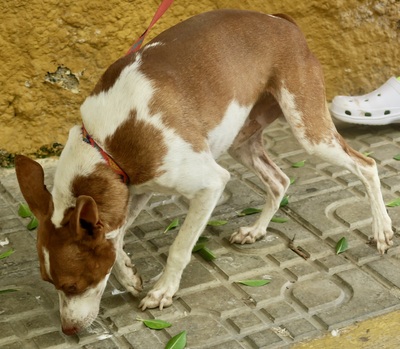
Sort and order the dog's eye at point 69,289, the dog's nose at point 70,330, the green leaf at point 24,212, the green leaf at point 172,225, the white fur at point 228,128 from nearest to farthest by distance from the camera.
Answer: the dog's eye at point 69,289 → the dog's nose at point 70,330 → the white fur at point 228,128 → the green leaf at point 172,225 → the green leaf at point 24,212

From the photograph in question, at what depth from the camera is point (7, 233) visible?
5445mm

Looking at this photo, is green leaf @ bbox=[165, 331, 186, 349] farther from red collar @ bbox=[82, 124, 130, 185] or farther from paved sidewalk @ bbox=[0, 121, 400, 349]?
red collar @ bbox=[82, 124, 130, 185]

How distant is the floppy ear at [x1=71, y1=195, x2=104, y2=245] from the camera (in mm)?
3902

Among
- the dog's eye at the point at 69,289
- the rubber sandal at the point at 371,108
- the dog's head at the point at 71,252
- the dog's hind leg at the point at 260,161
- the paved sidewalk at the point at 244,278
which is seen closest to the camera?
the dog's head at the point at 71,252

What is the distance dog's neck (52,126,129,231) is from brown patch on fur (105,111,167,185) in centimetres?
8

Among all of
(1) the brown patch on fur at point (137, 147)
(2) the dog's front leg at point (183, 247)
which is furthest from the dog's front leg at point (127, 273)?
(1) the brown patch on fur at point (137, 147)

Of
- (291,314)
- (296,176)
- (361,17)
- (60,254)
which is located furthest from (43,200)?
(361,17)

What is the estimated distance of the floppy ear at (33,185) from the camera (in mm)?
4176

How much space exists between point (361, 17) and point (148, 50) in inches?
113

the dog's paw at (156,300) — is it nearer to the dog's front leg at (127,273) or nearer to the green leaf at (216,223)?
the dog's front leg at (127,273)

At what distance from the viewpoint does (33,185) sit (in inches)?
166

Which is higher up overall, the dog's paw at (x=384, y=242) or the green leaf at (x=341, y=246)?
the dog's paw at (x=384, y=242)

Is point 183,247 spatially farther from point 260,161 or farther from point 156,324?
point 260,161

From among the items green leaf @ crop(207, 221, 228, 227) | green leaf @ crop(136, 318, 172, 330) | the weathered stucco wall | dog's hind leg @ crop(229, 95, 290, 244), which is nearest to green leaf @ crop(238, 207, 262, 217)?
green leaf @ crop(207, 221, 228, 227)
